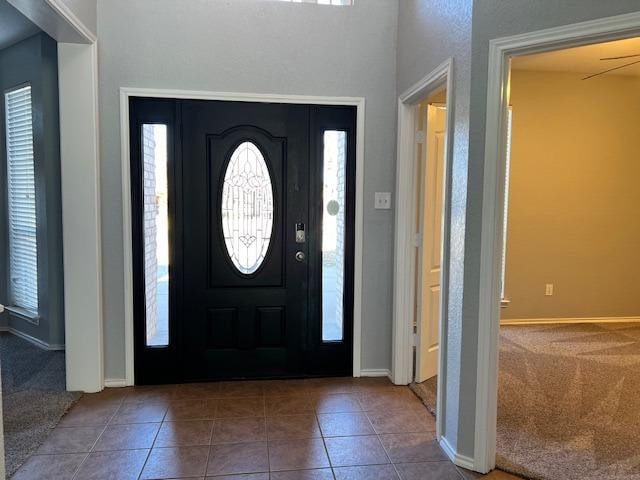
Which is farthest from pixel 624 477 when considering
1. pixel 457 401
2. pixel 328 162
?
pixel 328 162

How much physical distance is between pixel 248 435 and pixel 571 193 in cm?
413

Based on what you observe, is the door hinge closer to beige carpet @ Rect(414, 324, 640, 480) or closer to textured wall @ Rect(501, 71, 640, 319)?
beige carpet @ Rect(414, 324, 640, 480)

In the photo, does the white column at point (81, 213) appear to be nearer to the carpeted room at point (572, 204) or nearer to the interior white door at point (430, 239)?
the interior white door at point (430, 239)

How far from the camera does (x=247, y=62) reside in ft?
10.9

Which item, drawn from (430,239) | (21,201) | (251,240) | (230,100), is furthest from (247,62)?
(21,201)

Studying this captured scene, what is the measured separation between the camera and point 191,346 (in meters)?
3.49

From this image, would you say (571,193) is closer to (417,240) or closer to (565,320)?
(565,320)

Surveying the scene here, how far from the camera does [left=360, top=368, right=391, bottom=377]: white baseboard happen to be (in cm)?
363

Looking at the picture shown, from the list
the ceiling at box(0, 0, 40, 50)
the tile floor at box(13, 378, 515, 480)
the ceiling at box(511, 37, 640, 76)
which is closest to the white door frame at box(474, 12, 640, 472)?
the tile floor at box(13, 378, 515, 480)

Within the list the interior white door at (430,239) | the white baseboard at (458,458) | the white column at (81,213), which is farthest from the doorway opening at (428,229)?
the white column at (81,213)

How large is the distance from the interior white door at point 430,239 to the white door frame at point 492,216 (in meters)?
1.10

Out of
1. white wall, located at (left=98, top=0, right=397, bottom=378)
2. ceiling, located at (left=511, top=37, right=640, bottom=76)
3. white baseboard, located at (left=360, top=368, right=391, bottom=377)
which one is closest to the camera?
white wall, located at (left=98, top=0, right=397, bottom=378)

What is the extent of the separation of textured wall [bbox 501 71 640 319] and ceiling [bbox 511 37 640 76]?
4.4 inches

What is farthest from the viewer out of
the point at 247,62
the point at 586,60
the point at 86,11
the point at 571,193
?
the point at 571,193
